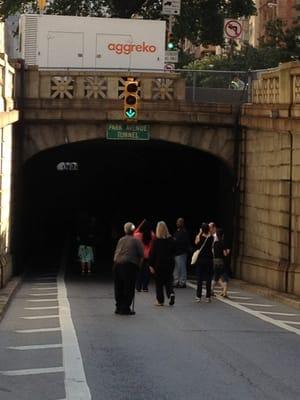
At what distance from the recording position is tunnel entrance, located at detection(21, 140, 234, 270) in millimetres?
33062

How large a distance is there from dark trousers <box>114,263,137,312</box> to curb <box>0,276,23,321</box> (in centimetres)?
213

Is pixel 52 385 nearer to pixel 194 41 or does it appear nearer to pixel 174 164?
pixel 174 164

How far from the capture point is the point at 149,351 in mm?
11008

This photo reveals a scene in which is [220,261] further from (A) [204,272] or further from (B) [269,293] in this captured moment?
(B) [269,293]

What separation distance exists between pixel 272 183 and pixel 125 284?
8486mm

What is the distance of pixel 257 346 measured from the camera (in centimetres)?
1170

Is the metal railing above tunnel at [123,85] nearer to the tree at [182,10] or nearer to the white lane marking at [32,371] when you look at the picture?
the white lane marking at [32,371]

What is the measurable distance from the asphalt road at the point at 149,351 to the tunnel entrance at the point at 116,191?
10240 mm

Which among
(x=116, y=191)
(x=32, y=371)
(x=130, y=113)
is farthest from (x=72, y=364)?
(x=116, y=191)

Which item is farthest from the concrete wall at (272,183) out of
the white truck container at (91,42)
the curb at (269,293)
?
the white truck container at (91,42)

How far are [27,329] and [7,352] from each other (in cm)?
229

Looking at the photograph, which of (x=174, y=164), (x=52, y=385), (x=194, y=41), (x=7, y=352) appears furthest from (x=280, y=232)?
(x=194, y=41)

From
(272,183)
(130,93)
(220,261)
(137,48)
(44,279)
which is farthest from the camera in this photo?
(137,48)

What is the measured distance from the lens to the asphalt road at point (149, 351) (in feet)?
28.3
